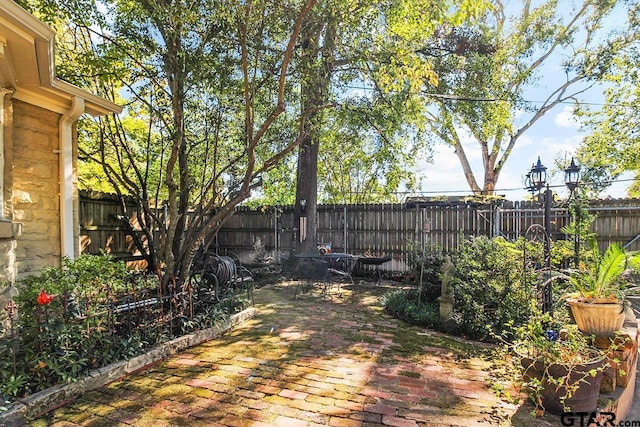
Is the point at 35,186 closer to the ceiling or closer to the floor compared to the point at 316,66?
closer to the floor

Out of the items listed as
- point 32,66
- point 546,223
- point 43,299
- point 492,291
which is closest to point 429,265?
point 492,291

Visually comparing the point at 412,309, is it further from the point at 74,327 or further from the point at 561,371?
the point at 74,327

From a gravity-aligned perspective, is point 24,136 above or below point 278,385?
above

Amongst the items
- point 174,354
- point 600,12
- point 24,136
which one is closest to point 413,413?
point 174,354

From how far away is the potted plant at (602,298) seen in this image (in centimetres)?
254

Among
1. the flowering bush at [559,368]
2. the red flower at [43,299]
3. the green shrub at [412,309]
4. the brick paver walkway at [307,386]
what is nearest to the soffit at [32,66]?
the red flower at [43,299]

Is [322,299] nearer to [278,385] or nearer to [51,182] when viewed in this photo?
[278,385]

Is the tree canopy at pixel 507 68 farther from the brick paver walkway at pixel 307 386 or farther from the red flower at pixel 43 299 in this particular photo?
the red flower at pixel 43 299

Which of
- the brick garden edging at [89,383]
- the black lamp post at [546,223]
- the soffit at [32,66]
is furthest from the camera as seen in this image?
the black lamp post at [546,223]

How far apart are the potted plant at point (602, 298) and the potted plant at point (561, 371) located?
149mm

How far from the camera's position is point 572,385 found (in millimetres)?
2166

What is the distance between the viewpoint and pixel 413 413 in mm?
2352

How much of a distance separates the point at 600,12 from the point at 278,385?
16.0 meters

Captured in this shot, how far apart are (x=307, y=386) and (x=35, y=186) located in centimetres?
341
